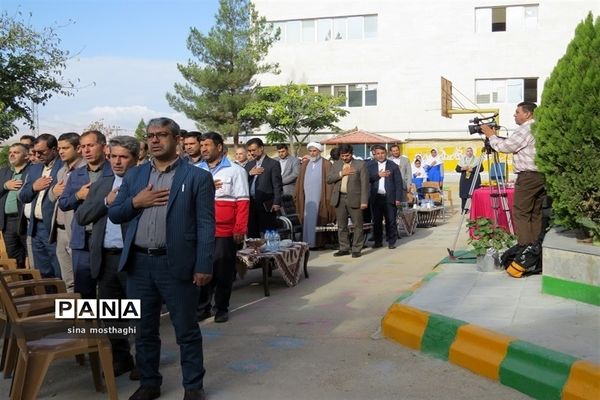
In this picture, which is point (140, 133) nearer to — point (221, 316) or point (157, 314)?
point (221, 316)

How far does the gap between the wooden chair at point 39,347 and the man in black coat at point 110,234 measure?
0.54 meters

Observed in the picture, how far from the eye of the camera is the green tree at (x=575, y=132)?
574 centimetres

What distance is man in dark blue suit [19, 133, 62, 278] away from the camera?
20.4 ft

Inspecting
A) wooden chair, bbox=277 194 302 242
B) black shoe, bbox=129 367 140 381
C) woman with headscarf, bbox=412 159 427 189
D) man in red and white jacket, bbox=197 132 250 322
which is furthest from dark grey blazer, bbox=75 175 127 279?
woman with headscarf, bbox=412 159 427 189

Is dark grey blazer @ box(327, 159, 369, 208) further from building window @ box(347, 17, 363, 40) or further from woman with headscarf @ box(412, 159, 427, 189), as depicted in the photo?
building window @ box(347, 17, 363, 40)

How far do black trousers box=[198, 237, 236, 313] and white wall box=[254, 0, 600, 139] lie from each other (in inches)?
1187

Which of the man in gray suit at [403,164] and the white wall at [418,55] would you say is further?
the white wall at [418,55]

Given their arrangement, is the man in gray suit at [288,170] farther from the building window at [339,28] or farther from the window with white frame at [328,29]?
the building window at [339,28]

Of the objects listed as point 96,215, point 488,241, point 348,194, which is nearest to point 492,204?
point 488,241

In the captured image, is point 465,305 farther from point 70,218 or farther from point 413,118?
point 413,118

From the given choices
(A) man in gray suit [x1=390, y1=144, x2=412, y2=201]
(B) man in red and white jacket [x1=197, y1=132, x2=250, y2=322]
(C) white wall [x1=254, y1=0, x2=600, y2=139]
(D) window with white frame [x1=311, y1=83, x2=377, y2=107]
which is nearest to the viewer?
(B) man in red and white jacket [x1=197, y1=132, x2=250, y2=322]

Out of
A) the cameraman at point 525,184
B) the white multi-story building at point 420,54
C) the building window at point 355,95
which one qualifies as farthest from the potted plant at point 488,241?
the building window at point 355,95

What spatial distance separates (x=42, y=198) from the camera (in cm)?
629

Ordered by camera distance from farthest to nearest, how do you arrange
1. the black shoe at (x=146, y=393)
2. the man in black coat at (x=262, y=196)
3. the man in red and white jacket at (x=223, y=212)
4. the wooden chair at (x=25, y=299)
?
the man in black coat at (x=262, y=196), the man in red and white jacket at (x=223, y=212), the wooden chair at (x=25, y=299), the black shoe at (x=146, y=393)
